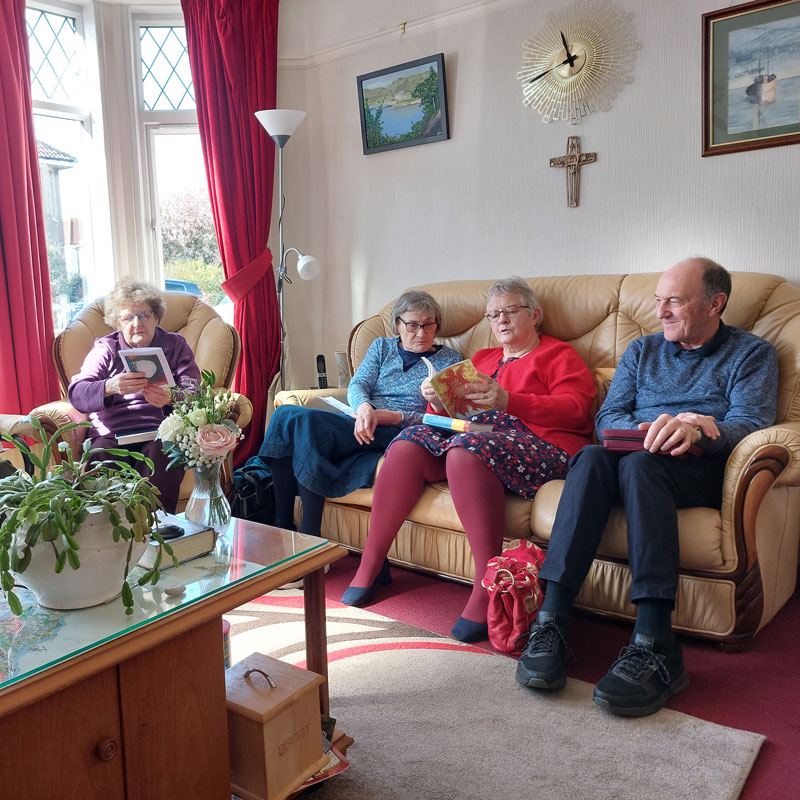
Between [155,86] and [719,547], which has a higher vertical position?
[155,86]

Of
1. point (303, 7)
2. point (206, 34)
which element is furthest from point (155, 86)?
point (303, 7)

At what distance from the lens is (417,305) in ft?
9.31

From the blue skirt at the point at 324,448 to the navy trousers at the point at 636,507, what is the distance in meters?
0.81

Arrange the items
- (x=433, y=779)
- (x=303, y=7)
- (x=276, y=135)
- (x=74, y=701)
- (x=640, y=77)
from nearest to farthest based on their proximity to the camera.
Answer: (x=74, y=701), (x=433, y=779), (x=640, y=77), (x=276, y=135), (x=303, y=7)

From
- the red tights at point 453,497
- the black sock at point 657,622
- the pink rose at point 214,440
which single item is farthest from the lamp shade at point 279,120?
the black sock at point 657,622

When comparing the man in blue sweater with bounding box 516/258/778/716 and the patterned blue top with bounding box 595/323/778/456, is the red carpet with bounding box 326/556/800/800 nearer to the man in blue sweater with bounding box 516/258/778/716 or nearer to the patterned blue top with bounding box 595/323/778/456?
the man in blue sweater with bounding box 516/258/778/716

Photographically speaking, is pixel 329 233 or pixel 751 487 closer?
pixel 751 487

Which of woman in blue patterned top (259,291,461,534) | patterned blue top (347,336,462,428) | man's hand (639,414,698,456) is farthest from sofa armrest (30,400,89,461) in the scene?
man's hand (639,414,698,456)

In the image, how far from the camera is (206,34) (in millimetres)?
3688

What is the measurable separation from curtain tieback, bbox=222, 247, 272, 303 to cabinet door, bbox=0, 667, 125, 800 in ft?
9.49

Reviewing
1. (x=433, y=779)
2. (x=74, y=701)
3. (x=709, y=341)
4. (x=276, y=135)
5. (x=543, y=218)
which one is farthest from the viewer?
(x=276, y=135)

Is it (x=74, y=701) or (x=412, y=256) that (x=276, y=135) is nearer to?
(x=412, y=256)

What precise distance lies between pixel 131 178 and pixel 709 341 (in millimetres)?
2992

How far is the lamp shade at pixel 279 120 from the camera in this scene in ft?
11.4
